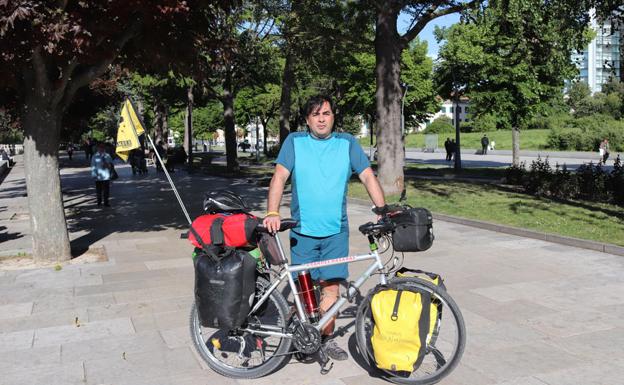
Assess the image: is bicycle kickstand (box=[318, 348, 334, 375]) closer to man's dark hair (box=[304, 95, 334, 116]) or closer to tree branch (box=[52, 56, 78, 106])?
man's dark hair (box=[304, 95, 334, 116])

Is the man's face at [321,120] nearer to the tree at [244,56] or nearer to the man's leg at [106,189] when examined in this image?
the man's leg at [106,189]

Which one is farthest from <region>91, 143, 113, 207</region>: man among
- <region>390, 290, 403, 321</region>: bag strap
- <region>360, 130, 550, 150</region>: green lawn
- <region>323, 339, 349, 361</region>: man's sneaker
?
<region>360, 130, 550, 150</region>: green lawn

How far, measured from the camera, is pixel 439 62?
29344 mm

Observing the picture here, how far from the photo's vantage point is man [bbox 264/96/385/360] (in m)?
4.14

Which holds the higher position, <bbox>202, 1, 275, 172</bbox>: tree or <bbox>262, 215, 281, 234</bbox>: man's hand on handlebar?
<bbox>202, 1, 275, 172</bbox>: tree

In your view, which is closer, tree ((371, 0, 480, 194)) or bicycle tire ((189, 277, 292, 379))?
bicycle tire ((189, 277, 292, 379))

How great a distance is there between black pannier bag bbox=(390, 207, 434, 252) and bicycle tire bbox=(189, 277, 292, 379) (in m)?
0.89

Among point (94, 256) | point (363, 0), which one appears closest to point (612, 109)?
point (363, 0)

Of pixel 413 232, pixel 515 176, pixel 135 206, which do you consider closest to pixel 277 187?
pixel 413 232

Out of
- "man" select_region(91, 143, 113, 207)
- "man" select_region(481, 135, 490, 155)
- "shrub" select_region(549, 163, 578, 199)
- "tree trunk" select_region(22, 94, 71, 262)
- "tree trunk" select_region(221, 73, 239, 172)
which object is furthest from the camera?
"man" select_region(481, 135, 490, 155)

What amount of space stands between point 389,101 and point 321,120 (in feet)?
38.6

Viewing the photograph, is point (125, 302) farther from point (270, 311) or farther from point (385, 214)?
point (385, 214)

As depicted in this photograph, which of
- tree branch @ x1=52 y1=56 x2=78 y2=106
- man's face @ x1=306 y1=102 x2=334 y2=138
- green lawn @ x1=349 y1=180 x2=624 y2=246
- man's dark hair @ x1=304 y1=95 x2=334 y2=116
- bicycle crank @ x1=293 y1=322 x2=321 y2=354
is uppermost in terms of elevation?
tree branch @ x1=52 y1=56 x2=78 y2=106

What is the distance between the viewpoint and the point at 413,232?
12.2 feet
